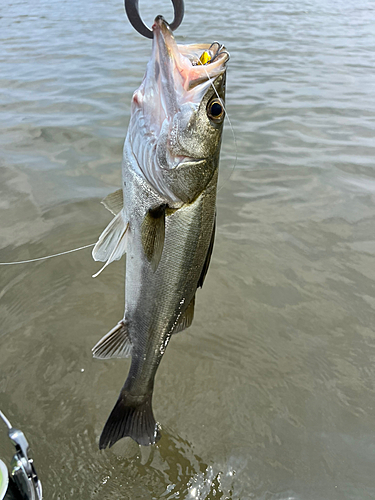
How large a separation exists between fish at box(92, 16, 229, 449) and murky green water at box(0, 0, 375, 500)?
105cm

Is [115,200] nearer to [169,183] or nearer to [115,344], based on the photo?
[169,183]

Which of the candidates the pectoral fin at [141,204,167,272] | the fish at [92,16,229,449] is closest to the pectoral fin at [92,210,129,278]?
the fish at [92,16,229,449]

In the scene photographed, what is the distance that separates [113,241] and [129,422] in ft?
3.45

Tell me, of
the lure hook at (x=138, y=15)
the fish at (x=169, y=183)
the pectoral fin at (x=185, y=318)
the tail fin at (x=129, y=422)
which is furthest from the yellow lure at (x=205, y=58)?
the tail fin at (x=129, y=422)

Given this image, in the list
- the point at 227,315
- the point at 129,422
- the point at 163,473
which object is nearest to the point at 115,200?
the point at 129,422

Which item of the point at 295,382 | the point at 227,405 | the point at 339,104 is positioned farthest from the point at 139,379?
the point at 339,104

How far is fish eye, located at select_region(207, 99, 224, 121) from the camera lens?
170 cm

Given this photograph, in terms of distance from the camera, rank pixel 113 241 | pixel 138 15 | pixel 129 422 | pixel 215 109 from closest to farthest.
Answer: pixel 138 15 < pixel 215 109 < pixel 113 241 < pixel 129 422

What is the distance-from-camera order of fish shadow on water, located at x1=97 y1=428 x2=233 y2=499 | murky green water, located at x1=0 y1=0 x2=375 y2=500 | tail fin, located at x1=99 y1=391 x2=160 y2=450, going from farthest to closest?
1. murky green water, located at x1=0 y1=0 x2=375 y2=500
2. fish shadow on water, located at x1=97 y1=428 x2=233 y2=499
3. tail fin, located at x1=99 y1=391 x2=160 y2=450

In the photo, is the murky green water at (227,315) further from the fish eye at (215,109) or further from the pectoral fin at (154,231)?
the fish eye at (215,109)

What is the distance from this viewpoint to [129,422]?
233cm

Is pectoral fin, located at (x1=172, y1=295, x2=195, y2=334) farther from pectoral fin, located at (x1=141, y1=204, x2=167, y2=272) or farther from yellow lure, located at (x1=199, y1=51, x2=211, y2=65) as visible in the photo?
yellow lure, located at (x1=199, y1=51, x2=211, y2=65)

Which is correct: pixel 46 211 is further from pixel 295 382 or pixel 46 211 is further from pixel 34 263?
pixel 295 382

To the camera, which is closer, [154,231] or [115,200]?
[154,231]
